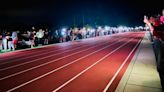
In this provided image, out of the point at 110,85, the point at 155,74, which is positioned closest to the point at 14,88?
the point at 110,85

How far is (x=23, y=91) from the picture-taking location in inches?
258

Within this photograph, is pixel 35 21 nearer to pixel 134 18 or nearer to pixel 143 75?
pixel 143 75

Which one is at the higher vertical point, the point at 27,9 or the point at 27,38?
the point at 27,9

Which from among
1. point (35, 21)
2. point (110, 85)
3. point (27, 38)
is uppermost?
point (35, 21)

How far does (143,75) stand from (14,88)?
532cm

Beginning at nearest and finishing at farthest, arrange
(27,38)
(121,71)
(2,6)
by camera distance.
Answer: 1. (121,71)
2. (27,38)
3. (2,6)

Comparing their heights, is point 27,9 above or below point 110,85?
above

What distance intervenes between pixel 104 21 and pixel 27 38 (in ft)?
283

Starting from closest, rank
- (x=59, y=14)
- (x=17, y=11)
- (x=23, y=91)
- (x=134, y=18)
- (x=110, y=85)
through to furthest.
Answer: (x=23, y=91) < (x=110, y=85) < (x=17, y=11) < (x=59, y=14) < (x=134, y=18)

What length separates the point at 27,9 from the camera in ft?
263

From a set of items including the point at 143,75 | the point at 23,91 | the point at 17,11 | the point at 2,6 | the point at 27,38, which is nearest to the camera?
the point at 23,91

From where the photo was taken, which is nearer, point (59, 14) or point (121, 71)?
point (121, 71)

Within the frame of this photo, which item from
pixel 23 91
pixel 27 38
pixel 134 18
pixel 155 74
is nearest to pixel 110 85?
pixel 155 74

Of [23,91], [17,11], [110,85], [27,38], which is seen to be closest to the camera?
[23,91]
